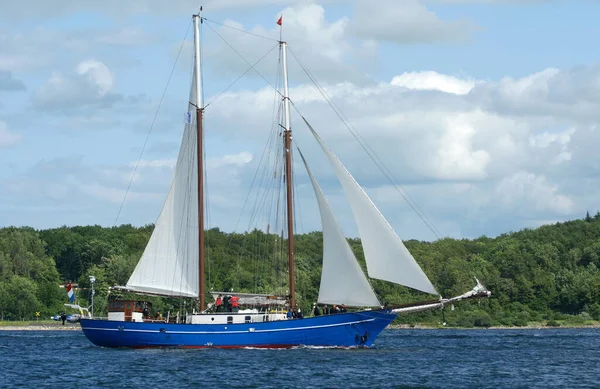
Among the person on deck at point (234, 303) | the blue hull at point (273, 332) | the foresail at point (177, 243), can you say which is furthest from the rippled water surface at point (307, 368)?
the foresail at point (177, 243)

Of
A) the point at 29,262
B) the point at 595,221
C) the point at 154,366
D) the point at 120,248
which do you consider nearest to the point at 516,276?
the point at 595,221

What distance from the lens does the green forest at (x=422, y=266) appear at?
137m

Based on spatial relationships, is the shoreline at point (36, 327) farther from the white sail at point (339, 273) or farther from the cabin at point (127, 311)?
the white sail at point (339, 273)

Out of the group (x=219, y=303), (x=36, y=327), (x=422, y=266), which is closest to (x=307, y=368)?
(x=219, y=303)

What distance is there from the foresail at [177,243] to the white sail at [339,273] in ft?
35.0

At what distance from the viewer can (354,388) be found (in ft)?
173

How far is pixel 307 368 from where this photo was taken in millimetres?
60781

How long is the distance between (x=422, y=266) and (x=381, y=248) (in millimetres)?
90881

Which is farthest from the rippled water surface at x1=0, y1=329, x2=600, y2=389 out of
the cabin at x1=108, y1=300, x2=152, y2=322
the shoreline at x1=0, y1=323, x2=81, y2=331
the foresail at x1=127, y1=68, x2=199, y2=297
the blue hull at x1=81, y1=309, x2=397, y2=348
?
the shoreline at x1=0, y1=323, x2=81, y2=331

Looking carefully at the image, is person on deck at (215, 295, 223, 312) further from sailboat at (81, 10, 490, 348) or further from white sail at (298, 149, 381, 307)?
white sail at (298, 149, 381, 307)

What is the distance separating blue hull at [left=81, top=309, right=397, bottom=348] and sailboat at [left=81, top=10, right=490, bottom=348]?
67 mm

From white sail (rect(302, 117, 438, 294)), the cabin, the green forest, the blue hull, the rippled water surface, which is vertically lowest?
the rippled water surface

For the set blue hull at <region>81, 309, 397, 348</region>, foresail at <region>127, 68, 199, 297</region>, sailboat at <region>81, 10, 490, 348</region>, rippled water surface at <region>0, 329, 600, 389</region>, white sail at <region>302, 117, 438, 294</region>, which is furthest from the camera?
foresail at <region>127, 68, 199, 297</region>

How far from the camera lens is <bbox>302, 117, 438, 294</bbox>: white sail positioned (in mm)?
66375
